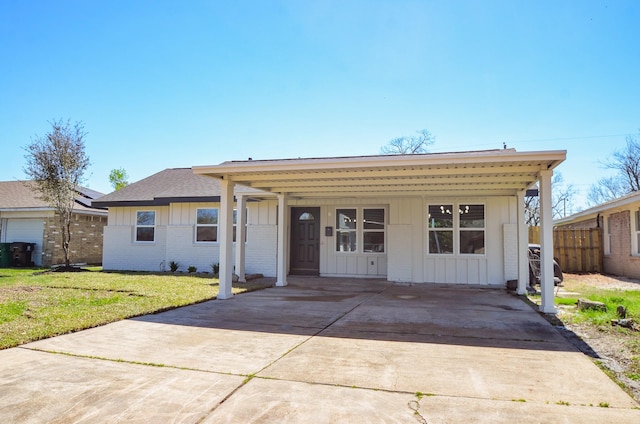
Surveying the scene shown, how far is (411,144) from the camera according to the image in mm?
34156

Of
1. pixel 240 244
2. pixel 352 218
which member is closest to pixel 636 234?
pixel 352 218

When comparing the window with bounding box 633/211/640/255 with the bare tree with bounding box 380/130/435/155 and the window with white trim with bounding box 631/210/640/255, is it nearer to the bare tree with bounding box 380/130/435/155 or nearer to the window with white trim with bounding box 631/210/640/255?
the window with white trim with bounding box 631/210/640/255

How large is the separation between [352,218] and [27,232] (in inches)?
570

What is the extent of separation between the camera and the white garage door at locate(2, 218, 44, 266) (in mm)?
17391

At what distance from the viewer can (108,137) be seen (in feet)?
58.7

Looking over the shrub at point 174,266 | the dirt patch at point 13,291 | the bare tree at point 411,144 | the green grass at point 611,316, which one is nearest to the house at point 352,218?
the shrub at point 174,266

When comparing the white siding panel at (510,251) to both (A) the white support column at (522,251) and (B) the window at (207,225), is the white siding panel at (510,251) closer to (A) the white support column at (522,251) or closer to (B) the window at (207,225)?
(A) the white support column at (522,251)

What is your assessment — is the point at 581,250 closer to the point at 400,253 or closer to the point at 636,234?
the point at 636,234

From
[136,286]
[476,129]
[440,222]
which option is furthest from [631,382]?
[476,129]

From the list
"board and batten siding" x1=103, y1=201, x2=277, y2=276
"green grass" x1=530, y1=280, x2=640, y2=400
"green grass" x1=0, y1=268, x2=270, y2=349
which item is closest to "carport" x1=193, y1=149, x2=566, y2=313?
"green grass" x1=530, y1=280, x2=640, y2=400

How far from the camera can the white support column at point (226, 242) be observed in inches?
332

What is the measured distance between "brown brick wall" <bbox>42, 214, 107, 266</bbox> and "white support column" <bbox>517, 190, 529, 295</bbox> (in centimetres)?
1736

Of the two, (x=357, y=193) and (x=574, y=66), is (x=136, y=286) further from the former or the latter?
(x=574, y=66)

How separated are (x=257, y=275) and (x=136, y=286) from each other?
145 inches
